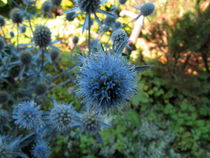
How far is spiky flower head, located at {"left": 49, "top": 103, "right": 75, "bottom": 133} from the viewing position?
1231 millimetres

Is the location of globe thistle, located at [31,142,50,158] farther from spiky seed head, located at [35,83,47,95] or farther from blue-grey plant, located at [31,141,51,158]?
spiky seed head, located at [35,83,47,95]

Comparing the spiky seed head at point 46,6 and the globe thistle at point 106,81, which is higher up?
the spiky seed head at point 46,6

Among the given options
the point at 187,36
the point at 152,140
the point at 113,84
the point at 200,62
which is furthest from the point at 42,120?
the point at 200,62

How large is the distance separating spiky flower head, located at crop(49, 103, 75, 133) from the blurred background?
0.68 metres

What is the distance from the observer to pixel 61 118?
1.24 metres

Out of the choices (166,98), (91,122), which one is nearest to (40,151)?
(91,122)

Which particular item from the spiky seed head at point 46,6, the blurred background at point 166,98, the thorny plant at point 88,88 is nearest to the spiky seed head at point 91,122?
the thorny plant at point 88,88

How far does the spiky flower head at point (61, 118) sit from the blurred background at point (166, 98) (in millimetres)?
678

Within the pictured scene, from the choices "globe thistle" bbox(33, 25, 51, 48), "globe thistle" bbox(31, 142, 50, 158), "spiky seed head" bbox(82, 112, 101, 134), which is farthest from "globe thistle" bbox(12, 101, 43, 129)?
"globe thistle" bbox(33, 25, 51, 48)

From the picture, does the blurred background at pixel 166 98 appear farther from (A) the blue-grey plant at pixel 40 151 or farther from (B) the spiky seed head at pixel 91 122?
(A) the blue-grey plant at pixel 40 151

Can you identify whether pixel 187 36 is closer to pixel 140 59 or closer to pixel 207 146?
pixel 140 59

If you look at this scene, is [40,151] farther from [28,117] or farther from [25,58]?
[25,58]

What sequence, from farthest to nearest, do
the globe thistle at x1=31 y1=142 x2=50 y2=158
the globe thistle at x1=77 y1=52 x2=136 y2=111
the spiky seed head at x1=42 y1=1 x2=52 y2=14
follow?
the spiky seed head at x1=42 y1=1 x2=52 y2=14
the globe thistle at x1=31 y1=142 x2=50 y2=158
the globe thistle at x1=77 y1=52 x2=136 y2=111

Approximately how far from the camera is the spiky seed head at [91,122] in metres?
1.31
